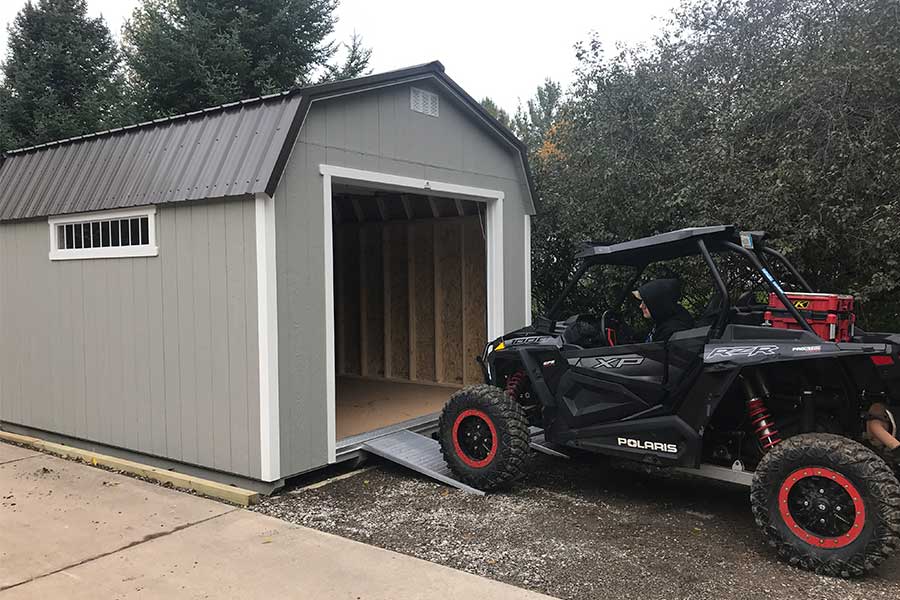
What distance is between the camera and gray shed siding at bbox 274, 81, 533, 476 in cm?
524

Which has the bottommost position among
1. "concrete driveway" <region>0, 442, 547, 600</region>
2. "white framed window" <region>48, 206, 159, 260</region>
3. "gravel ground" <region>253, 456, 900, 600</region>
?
"gravel ground" <region>253, 456, 900, 600</region>

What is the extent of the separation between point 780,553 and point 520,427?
1879 mm

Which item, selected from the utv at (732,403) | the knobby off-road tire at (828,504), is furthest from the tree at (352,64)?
the knobby off-road tire at (828,504)

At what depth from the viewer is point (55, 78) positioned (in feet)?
49.5

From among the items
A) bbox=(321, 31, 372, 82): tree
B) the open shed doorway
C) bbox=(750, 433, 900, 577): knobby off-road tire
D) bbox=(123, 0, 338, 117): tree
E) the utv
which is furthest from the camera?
bbox=(321, 31, 372, 82): tree

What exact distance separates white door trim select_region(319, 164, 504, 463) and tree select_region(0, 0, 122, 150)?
10.6 m

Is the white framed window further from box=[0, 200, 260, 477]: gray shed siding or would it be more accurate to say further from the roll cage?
the roll cage

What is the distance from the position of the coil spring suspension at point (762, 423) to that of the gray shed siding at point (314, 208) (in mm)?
3197

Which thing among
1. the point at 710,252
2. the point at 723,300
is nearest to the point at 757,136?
the point at 710,252

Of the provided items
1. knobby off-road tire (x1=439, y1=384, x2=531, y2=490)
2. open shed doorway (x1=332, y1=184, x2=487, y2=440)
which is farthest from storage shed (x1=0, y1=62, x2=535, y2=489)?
knobby off-road tire (x1=439, y1=384, x2=531, y2=490)

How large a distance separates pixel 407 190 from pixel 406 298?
331cm

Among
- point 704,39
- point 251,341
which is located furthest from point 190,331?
point 704,39

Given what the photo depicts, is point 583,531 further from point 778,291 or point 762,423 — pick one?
point 778,291

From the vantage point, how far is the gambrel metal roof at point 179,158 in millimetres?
5168
